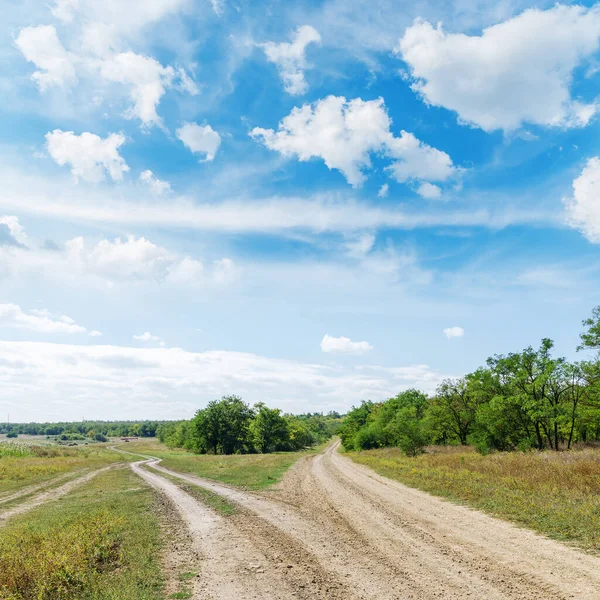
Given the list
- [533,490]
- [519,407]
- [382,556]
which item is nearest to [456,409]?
[519,407]

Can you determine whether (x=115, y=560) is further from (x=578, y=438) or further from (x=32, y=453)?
(x=32, y=453)

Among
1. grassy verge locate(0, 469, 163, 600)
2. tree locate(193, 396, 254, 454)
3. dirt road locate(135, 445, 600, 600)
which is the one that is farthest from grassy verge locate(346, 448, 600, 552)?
tree locate(193, 396, 254, 454)

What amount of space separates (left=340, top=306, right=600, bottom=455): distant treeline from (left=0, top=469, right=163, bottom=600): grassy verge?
3956 cm

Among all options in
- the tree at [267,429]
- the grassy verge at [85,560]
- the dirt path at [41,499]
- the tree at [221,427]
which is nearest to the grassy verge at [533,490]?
the grassy verge at [85,560]

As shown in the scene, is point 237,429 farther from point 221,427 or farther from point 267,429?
point 267,429

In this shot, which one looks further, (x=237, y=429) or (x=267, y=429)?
(x=267, y=429)

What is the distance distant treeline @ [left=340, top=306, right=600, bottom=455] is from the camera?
148 ft

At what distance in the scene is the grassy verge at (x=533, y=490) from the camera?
13.3 meters

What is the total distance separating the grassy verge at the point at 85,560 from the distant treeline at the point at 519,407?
130 ft

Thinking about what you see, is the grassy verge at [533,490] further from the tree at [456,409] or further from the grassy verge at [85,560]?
the tree at [456,409]

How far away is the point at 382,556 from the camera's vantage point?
1138cm

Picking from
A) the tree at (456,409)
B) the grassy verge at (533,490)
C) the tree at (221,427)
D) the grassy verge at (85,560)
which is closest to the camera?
the grassy verge at (85,560)

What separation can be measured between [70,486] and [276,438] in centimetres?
7147

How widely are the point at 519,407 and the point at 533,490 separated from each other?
35700mm
